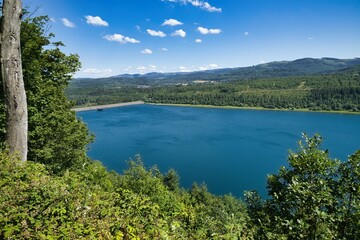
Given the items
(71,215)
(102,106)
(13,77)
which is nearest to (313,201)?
(71,215)

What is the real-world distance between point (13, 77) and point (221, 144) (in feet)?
161

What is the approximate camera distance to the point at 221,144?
5153cm

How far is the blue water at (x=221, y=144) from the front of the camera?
36.8m

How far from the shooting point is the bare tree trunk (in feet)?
12.8

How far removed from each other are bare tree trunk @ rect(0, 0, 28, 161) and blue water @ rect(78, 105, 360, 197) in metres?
26.6

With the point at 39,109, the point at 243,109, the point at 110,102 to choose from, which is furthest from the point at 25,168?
the point at 110,102

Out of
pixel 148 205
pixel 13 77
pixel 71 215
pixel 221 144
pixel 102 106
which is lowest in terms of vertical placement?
pixel 221 144


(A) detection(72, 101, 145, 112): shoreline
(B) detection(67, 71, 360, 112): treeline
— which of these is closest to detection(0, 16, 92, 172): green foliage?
(B) detection(67, 71, 360, 112): treeline

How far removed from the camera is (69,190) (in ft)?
9.75

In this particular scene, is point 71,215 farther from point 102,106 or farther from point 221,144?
point 102,106

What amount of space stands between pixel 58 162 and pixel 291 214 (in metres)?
8.13

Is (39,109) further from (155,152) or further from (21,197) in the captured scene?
(155,152)

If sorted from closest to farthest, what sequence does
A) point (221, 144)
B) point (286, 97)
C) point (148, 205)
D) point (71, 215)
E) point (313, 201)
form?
point (71, 215) → point (148, 205) → point (313, 201) → point (221, 144) → point (286, 97)

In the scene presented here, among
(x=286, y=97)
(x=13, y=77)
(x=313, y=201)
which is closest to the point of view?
(x=313, y=201)
